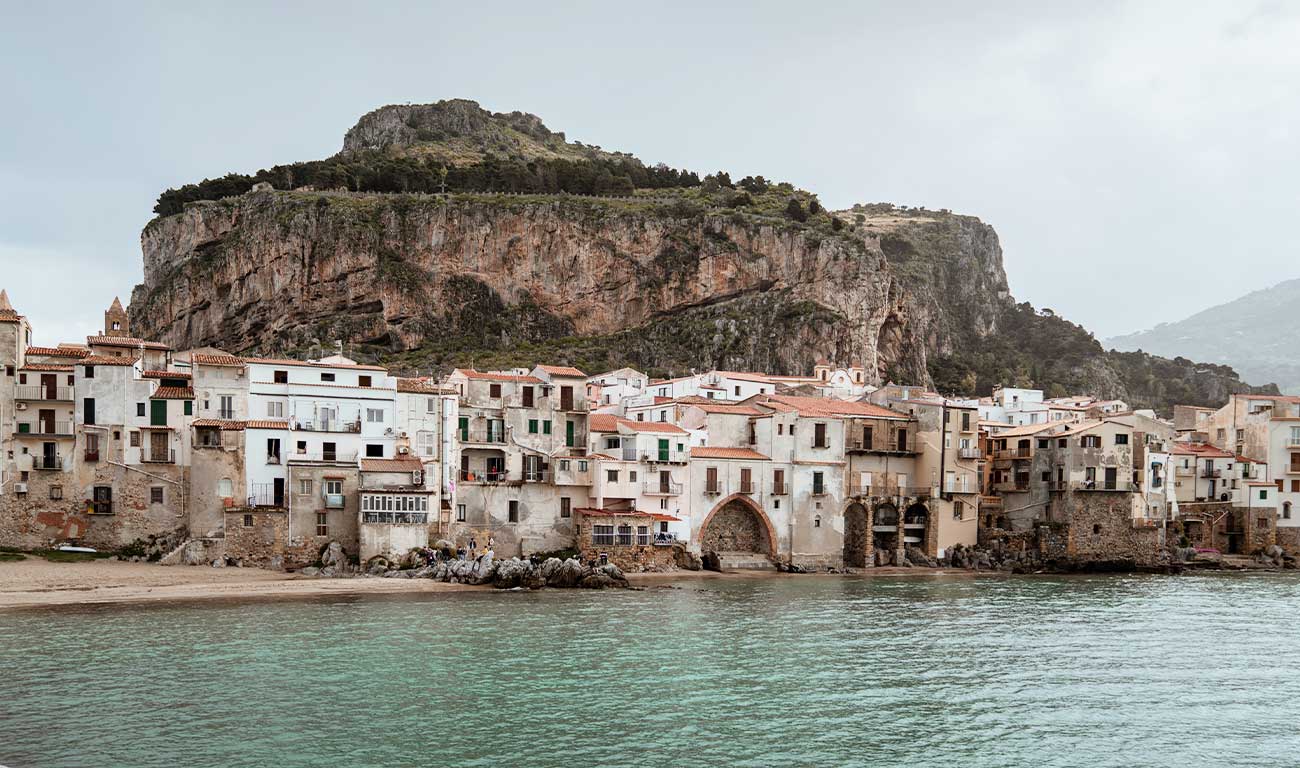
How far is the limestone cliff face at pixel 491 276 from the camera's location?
13750 cm

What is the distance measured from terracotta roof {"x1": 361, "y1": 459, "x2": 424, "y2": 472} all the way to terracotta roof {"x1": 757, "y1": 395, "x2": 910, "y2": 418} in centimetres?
2271

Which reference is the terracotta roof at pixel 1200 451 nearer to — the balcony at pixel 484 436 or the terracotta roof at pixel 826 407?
the terracotta roof at pixel 826 407

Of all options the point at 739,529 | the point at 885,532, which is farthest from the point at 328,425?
the point at 885,532

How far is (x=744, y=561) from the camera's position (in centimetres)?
6794

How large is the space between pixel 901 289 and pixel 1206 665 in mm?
100020

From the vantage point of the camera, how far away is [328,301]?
143125 millimetres

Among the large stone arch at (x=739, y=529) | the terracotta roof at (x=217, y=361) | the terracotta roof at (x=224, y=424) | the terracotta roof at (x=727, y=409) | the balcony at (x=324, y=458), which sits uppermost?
the terracotta roof at (x=217, y=361)

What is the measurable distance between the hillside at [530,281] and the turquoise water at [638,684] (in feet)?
262

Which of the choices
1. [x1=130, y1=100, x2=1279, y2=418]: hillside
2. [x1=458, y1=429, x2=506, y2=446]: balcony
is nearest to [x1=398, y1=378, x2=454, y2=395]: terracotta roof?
[x1=458, y1=429, x2=506, y2=446]: balcony

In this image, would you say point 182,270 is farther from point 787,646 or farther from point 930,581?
point 787,646

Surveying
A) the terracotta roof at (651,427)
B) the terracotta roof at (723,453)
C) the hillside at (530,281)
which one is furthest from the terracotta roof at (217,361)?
the hillside at (530,281)

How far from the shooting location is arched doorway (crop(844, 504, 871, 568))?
7300 cm

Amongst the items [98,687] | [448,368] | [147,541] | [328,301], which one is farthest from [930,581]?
[328,301]

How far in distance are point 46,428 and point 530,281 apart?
90.3 m
